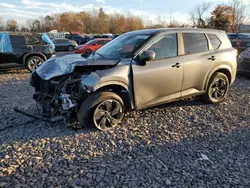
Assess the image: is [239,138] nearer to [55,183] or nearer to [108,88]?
[108,88]

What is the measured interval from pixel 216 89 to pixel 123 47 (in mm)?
2550

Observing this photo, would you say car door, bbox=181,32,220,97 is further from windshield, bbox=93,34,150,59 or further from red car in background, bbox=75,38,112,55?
red car in background, bbox=75,38,112,55

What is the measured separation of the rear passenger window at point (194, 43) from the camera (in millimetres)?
4875

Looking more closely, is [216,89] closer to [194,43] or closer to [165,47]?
[194,43]

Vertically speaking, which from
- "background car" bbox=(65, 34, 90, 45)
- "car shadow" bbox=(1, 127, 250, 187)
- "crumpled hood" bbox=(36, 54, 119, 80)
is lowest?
"car shadow" bbox=(1, 127, 250, 187)

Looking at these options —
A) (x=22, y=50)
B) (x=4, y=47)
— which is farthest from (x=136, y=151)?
(x=4, y=47)

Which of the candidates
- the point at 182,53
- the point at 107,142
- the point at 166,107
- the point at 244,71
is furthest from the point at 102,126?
the point at 244,71

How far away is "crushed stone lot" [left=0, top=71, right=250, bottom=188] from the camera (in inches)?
111

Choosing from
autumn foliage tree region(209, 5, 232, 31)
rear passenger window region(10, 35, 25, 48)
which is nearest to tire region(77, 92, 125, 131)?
rear passenger window region(10, 35, 25, 48)

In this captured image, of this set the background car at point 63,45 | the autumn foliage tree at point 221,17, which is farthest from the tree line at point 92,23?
the background car at point 63,45

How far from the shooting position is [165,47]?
4.58 metres

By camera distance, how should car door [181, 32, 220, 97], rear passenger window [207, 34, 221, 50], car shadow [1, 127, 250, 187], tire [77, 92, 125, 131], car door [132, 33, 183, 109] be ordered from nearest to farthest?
car shadow [1, 127, 250, 187]
tire [77, 92, 125, 131]
car door [132, 33, 183, 109]
car door [181, 32, 220, 97]
rear passenger window [207, 34, 221, 50]

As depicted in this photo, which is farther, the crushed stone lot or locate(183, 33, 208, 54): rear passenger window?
locate(183, 33, 208, 54): rear passenger window

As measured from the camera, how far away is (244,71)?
838cm
